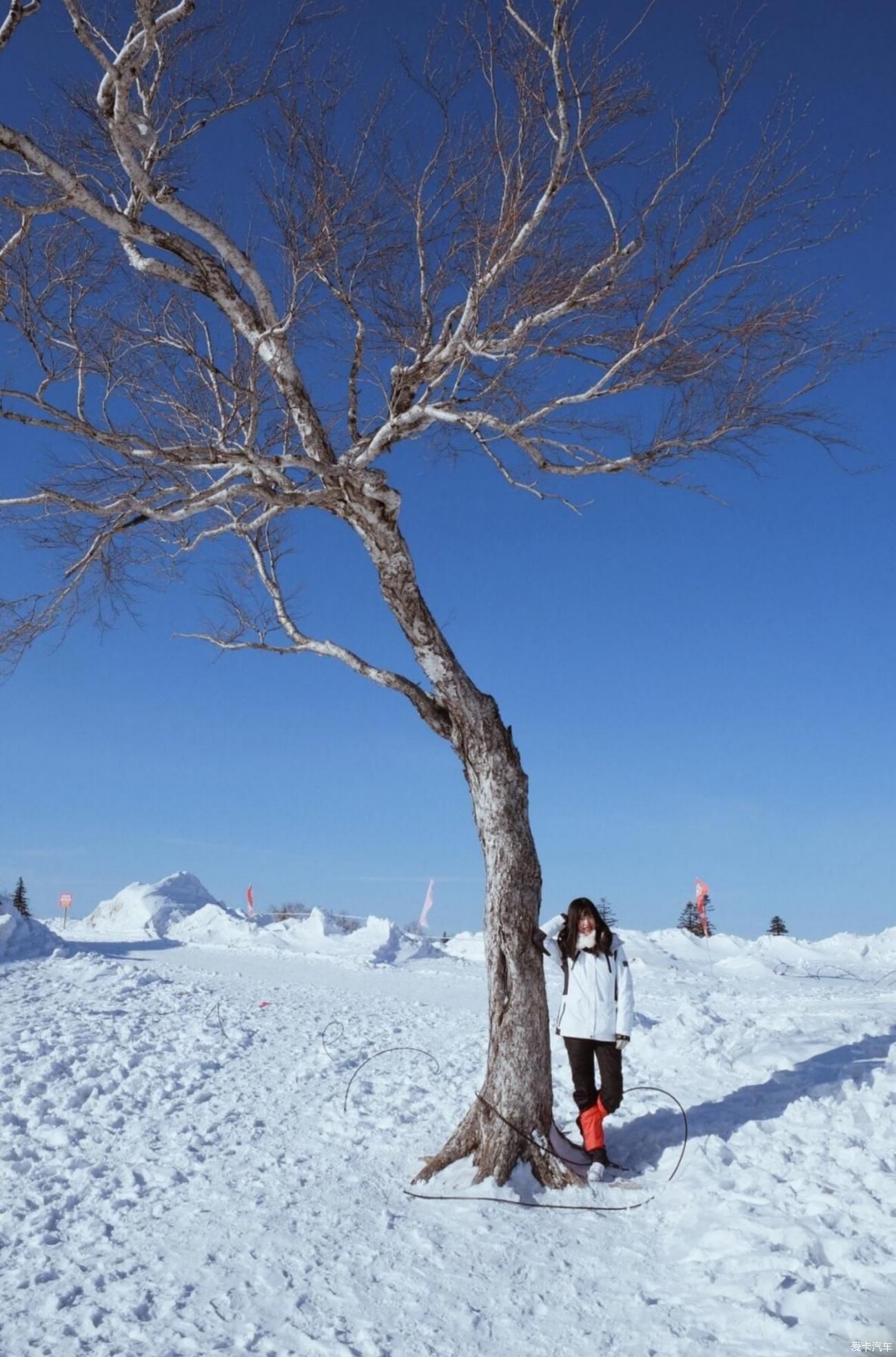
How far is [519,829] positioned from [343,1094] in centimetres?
291

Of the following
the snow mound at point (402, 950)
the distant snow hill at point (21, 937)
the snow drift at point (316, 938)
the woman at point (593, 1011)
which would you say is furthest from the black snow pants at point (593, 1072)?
the distant snow hill at point (21, 937)

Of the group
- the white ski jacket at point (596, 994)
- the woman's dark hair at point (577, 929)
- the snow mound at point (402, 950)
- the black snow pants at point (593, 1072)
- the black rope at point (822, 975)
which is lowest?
the black snow pants at point (593, 1072)

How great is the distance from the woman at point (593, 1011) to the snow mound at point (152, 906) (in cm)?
1889

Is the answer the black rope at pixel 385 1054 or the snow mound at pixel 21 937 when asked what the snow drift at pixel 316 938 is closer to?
the snow mound at pixel 21 937

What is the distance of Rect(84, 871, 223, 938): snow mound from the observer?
78.3ft

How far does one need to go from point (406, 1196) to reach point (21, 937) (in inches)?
547

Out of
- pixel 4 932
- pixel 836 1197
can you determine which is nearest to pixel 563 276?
pixel 836 1197

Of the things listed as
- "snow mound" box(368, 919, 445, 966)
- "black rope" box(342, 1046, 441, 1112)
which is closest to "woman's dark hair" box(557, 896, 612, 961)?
"black rope" box(342, 1046, 441, 1112)

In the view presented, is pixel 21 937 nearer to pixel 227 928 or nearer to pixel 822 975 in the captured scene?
pixel 227 928

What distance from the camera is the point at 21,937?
1698cm

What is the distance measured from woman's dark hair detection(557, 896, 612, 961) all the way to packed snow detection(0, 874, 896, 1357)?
1306mm

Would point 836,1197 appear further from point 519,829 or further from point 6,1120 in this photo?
point 6,1120

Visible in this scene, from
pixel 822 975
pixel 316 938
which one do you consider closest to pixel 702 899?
pixel 822 975

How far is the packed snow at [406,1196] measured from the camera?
3.80 meters
